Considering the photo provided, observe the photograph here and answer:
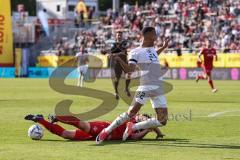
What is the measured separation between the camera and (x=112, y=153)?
1105 cm

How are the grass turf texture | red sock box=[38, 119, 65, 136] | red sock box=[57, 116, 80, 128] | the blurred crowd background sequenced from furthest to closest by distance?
1. the blurred crowd background
2. red sock box=[38, 119, 65, 136]
3. red sock box=[57, 116, 80, 128]
4. the grass turf texture

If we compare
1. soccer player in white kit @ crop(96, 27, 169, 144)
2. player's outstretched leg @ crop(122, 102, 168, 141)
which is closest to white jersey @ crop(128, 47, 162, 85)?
soccer player in white kit @ crop(96, 27, 169, 144)

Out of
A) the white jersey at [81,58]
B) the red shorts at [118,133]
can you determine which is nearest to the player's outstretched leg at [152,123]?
the red shorts at [118,133]

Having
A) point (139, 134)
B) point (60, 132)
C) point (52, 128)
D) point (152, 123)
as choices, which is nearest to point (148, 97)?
point (152, 123)

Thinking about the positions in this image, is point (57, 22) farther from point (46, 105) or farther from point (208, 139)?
point (208, 139)

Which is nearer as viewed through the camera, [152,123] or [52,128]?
[152,123]

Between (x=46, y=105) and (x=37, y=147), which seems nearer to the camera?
(x=37, y=147)

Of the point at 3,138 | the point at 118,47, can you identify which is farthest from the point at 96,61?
the point at 3,138

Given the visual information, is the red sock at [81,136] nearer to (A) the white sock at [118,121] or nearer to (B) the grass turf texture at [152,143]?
(B) the grass turf texture at [152,143]

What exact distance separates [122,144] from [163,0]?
162 feet

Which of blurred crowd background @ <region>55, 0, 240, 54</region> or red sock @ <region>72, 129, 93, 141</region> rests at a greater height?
red sock @ <region>72, 129, 93, 141</region>

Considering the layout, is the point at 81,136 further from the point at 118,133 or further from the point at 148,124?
the point at 148,124

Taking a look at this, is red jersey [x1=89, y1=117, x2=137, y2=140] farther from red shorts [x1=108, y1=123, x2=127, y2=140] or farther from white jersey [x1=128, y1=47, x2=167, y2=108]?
white jersey [x1=128, y1=47, x2=167, y2=108]

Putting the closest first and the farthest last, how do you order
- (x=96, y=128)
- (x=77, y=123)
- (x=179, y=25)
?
(x=77, y=123) → (x=96, y=128) → (x=179, y=25)
